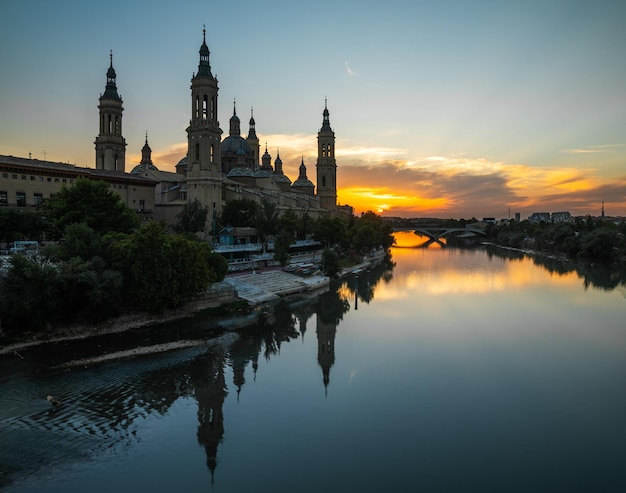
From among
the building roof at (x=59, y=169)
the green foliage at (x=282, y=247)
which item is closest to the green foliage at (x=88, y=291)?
the building roof at (x=59, y=169)

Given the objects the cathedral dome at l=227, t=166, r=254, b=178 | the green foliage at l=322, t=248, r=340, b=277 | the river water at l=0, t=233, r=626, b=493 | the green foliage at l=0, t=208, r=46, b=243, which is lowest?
the river water at l=0, t=233, r=626, b=493

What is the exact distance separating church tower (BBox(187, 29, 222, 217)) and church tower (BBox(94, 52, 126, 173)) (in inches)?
552

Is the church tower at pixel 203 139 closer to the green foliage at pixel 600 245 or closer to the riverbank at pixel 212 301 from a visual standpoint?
the riverbank at pixel 212 301

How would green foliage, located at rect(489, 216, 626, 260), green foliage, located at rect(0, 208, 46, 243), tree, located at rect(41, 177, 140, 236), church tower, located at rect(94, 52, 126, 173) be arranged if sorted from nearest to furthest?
1. green foliage, located at rect(0, 208, 46, 243)
2. tree, located at rect(41, 177, 140, 236)
3. church tower, located at rect(94, 52, 126, 173)
4. green foliage, located at rect(489, 216, 626, 260)

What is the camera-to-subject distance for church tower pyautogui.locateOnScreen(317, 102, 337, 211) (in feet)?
322

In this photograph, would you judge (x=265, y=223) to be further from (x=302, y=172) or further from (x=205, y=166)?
(x=302, y=172)

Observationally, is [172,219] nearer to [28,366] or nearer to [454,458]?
[28,366]

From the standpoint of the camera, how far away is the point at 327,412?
18.3m

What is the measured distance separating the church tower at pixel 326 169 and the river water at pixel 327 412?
221 ft

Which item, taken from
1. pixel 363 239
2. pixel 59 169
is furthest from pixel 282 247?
pixel 363 239

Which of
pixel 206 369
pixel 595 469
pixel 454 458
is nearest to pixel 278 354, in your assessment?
pixel 206 369

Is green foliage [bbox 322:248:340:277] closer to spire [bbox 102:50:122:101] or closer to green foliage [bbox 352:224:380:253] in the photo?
green foliage [bbox 352:224:380:253]

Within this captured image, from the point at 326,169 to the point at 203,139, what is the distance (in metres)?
48.4

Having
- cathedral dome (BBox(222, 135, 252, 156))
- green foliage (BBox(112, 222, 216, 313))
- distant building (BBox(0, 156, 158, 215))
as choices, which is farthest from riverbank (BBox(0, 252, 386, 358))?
cathedral dome (BBox(222, 135, 252, 156))
